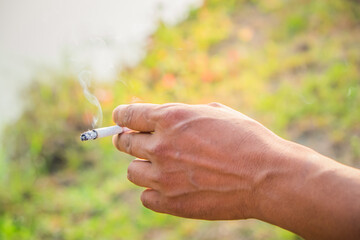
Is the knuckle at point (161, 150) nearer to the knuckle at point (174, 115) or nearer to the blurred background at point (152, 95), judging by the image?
the knuckle at point (174, 115)

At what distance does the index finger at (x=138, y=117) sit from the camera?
1.10 metres

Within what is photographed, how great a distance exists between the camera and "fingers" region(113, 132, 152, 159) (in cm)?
110

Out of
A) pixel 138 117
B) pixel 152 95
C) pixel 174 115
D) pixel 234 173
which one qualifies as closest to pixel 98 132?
pixel 138 117

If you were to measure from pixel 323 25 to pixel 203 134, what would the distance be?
10.7 ft

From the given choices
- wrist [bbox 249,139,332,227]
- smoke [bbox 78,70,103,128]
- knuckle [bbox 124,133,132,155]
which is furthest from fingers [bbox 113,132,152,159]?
smoke [bbox 78,70,103,128]

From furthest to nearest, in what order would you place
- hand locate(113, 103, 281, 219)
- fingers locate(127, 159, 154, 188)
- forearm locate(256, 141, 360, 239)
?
1. fingers locate(127, 159, 154, 188)
2. hand locate(113, 103, 281, 219)
3. forearm locate(256, 141, 360, 239)

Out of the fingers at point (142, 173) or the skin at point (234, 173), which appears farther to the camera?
the fingers at point (142, 173)

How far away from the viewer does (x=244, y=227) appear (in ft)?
6.90

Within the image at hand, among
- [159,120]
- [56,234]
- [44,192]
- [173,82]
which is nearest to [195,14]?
[173,82]

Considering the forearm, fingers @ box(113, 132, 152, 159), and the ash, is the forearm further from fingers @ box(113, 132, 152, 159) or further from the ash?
the ash

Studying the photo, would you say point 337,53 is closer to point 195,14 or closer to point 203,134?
point 195,14

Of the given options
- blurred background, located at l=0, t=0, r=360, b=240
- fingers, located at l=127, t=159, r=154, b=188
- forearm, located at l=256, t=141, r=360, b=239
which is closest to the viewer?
forearm, located at l=256, t=141, r=360, b=239

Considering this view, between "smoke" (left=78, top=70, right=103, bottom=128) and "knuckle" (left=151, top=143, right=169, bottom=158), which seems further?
"smoke" (left=78, top=70, right=103, bottom=128)

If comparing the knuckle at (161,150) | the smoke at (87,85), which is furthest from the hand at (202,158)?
the smoke at (87,85)
